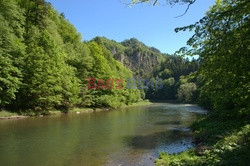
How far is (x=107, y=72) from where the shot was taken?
58.5 metres

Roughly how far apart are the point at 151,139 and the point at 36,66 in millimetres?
22845

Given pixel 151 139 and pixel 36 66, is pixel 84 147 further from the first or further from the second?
pixel 36 66

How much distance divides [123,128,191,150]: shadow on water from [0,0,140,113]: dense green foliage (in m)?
17.6

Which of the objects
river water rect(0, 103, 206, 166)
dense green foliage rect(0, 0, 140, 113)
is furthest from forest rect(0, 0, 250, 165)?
river water rect(0, 103, 206, 166)

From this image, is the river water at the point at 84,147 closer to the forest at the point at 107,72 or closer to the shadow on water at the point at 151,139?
the shadow on water at the point at 151,139

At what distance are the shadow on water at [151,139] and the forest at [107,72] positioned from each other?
228 centimetres

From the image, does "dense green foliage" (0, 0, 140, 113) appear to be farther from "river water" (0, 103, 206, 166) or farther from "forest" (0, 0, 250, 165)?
"river water" (0, 103, 206, 166)

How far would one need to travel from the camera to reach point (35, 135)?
20.0 metres

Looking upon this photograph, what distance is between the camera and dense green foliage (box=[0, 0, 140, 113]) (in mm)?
30266

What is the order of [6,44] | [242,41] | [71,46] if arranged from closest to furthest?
[242,41] < [6,44] < [71,46]

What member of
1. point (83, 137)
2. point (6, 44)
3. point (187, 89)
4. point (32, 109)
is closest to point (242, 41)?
point (83, 137)

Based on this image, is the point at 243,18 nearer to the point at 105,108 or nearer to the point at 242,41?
the point at 242,41

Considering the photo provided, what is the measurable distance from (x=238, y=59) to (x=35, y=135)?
58.0ft

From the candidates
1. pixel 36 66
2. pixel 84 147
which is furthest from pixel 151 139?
pixel 36 66
